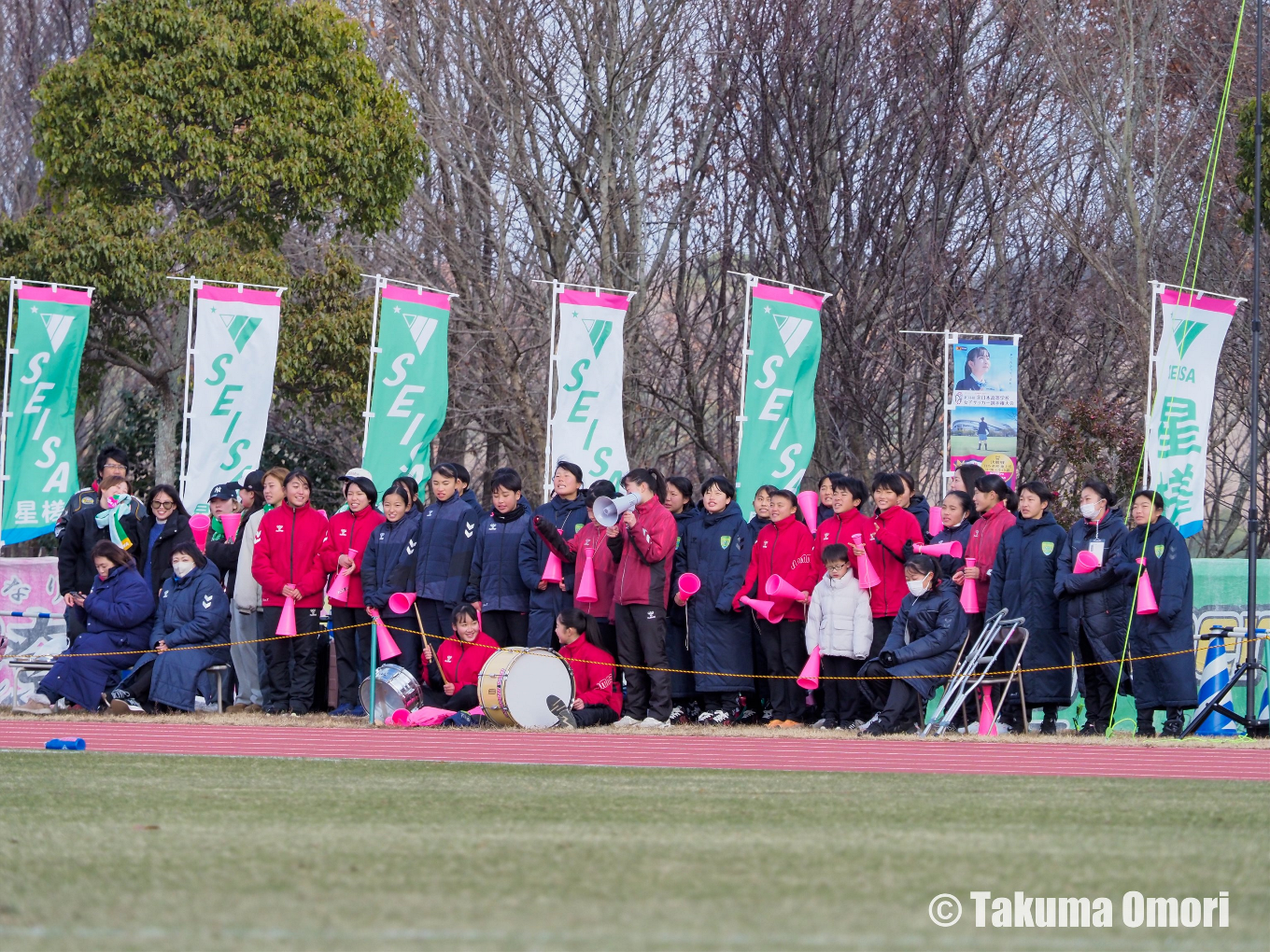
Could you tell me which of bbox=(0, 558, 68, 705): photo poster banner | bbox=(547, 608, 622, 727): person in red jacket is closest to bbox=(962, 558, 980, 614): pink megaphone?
bbox=(547, 608, 622, 727): person in red jacket

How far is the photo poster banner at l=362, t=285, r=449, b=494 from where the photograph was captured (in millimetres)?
15898

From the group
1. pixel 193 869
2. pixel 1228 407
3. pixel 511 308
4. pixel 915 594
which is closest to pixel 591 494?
pixel 915 594

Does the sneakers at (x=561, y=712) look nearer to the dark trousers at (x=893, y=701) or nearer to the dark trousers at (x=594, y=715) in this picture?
the dark trousers at (x=594, y=715)

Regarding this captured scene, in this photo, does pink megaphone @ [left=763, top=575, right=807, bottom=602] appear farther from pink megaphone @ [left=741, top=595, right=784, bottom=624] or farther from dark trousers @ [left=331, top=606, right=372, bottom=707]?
dark trousers @ [left=331, top=606, right=372, bottom=707]

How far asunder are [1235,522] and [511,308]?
14158 mm

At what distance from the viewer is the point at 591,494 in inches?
554

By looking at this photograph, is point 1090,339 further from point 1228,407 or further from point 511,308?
point 511,308

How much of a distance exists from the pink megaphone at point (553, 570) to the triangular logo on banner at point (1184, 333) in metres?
5.22

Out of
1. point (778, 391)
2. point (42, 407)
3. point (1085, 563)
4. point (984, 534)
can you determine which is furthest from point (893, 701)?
point (42, 407)

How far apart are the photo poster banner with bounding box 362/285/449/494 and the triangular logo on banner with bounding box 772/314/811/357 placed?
3.25 metres

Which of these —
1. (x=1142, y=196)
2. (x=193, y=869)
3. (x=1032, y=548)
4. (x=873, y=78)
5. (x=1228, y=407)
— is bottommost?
(x=193, y=869)

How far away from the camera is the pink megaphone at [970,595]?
42.9ft

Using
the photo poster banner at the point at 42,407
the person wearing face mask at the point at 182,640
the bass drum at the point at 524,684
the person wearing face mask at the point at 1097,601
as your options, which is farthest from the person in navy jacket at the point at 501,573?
the photo poster banner at the point at 42,407

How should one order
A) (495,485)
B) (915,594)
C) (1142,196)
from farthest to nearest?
(1142,196), (495,485), (915,594)
